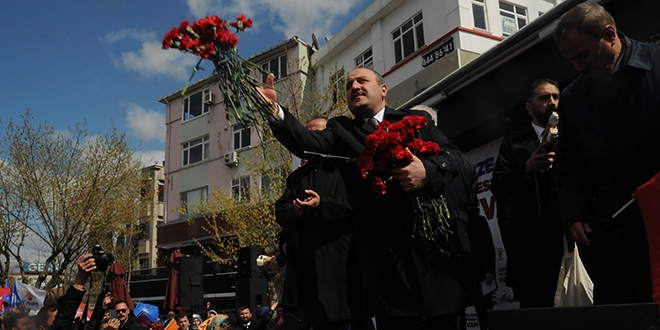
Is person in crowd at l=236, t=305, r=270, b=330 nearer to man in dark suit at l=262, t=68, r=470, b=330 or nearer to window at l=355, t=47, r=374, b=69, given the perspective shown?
man in dark suit at l=262, t=68, r=470, b=330

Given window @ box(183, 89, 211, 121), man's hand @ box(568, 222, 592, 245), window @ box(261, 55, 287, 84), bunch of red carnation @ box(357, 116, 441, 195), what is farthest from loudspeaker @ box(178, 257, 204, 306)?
window @ box(183, 89, 211, 121)

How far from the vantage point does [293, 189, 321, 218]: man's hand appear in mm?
3248

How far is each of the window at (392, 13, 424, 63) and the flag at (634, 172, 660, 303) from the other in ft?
62.9

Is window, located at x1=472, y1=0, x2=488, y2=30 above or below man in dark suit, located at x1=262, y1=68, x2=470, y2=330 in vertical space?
above

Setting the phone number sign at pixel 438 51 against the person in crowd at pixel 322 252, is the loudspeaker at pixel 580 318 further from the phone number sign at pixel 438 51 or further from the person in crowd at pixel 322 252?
the phone number sign at pixel 438 51

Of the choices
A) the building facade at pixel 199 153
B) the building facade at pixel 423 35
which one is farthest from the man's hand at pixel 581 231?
the building facade at pixel 199 153

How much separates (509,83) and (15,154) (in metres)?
22.2

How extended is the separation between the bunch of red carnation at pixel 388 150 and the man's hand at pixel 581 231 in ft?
2.60

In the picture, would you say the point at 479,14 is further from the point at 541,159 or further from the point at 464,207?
the point at 464,207

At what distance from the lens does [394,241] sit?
2.89 meters

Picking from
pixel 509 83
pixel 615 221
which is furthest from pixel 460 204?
pixel 509 83

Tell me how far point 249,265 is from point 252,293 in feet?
1.90

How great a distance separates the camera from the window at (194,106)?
33.4m

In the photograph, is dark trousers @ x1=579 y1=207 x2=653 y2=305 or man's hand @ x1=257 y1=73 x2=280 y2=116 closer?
dark trousers @ x1=579 y1=207 x2=653 y2=305
